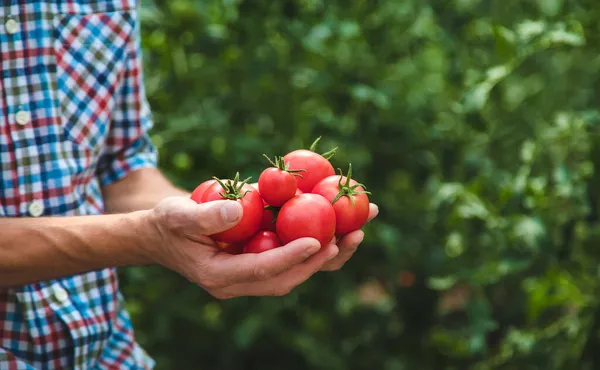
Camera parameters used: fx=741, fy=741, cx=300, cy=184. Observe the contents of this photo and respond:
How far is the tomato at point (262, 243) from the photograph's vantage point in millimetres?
1181

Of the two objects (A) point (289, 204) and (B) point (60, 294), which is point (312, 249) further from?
(B) point (60, 294)

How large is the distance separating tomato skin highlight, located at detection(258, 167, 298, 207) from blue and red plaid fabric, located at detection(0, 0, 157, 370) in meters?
0.34

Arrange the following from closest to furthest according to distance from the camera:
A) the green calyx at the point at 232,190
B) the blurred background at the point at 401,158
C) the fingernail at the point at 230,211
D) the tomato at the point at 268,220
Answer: the fingernail at the point at 230,211, the green calyx at the point at 232,190, the tomato at the point at 268,220, the blurred background at the point at 401,158

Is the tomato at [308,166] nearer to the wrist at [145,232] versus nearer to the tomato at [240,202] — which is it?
the tomato at [240,202]

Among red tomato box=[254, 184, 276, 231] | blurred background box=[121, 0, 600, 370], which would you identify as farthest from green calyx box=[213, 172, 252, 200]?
blurred background box=[121, 0, 600, 370]

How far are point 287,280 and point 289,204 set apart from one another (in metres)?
0.13

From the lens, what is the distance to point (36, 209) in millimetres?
1253

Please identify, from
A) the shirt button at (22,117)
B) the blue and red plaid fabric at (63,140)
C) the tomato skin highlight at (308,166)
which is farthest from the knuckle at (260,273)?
the shirt button at (22,117)

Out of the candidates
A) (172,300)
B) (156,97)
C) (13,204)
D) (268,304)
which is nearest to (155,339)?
(172,300)

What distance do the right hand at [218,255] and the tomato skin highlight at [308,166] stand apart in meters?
0.16

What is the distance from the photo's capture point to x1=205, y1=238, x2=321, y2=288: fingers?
1094 mm

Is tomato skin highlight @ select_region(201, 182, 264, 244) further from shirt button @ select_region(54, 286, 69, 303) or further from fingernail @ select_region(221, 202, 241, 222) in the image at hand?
shirt button @ select_region(54, 286, 69, 303)

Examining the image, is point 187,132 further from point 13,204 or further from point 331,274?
point 13,204

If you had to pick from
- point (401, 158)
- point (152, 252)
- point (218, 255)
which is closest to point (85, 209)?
point (152, 252)
